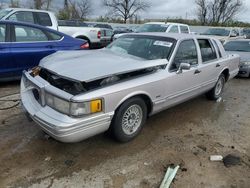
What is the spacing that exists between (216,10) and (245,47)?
46.1 m

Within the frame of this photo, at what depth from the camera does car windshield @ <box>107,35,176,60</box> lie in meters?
4.11

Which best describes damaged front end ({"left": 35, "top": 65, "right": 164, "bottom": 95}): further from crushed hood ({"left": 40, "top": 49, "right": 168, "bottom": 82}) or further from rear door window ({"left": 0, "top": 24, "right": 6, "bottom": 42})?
rear door window ({"left": 0, "top": 24, "right": 6, "bottom": 42})

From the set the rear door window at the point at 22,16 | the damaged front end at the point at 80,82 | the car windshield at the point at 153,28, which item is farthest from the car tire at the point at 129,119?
the car windshield at the point at 153,28

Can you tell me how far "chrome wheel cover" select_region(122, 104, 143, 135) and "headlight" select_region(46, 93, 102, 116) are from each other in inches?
23.0

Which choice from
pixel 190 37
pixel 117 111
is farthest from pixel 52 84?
pixel 190 37

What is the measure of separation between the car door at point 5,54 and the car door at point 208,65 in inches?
162

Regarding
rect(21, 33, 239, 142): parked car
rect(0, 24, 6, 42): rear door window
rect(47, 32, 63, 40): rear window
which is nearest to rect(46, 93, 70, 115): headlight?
rect(21, 33, 239, 142): parked car

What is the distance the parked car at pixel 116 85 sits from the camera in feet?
9.32

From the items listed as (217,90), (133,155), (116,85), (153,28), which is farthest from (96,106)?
(153,28)

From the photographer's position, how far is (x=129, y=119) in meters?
3.53

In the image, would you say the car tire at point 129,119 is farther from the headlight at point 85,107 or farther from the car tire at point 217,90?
the car tire at point 217,90

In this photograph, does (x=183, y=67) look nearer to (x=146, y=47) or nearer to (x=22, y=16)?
(x=146, y=47)

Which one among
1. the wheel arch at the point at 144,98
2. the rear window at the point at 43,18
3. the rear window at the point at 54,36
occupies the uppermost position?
the rear window at the point at 43,18

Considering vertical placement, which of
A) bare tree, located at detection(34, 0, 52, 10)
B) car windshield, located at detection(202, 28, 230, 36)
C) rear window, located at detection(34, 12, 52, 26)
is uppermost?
bare tree, located at detection(34, 0, 52, 10)
